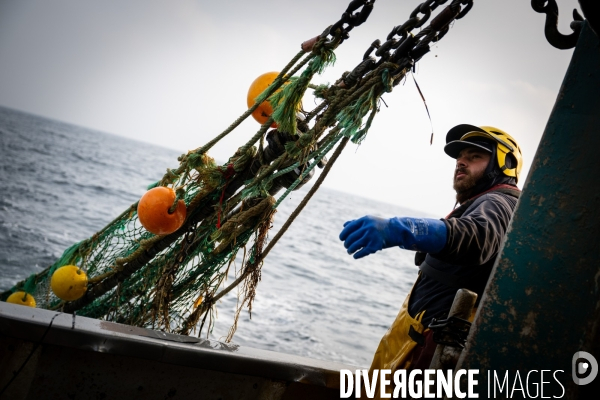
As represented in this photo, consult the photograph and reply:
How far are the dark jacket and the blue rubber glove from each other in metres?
0.07

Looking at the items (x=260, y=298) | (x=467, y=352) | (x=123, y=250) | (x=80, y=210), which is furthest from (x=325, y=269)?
(x=467, y=352)

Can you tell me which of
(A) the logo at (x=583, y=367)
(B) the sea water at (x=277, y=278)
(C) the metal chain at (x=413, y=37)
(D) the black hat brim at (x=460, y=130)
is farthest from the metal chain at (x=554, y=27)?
(B) the sea water at (x=277, y=278)

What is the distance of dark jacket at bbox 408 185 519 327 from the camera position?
6.15 feet

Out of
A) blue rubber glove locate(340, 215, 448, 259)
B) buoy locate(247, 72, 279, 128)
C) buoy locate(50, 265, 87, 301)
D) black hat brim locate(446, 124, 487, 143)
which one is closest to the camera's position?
blue rubber glove locate(340, 215, 448, 259)

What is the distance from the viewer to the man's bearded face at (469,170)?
257cm

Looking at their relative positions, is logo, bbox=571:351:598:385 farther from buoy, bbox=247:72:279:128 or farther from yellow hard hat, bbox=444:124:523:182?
buoy, bbox=247:72:279:128

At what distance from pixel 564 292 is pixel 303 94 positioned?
171cm

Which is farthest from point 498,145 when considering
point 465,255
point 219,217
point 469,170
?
point 219,217

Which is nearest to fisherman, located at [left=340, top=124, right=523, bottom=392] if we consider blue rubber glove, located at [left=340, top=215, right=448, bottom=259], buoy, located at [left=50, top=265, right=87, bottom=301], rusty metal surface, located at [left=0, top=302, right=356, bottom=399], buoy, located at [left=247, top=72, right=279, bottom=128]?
blue rubber glove, located at [left=340, top=215, right=448, bottom=259]

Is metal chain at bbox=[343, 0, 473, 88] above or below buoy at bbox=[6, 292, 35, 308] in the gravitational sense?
above

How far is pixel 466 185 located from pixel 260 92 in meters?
1.47

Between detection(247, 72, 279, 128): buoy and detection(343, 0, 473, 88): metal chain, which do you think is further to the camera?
detection(247, 72, 279, 128): buoy

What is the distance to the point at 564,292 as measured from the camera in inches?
54.6

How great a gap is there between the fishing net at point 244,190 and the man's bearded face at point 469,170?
0.67 metres
